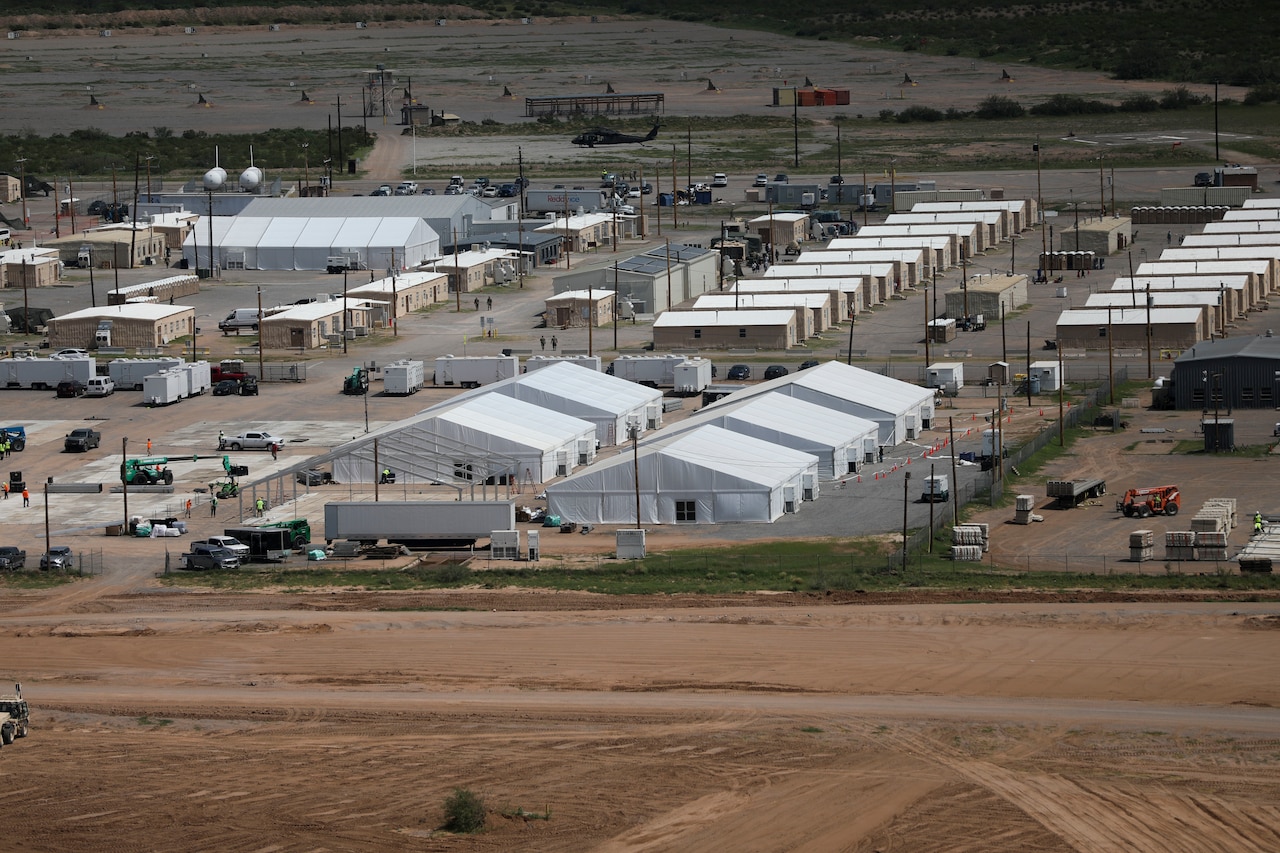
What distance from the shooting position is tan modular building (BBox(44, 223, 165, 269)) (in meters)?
115

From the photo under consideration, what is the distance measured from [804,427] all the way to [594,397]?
9246 millimetres

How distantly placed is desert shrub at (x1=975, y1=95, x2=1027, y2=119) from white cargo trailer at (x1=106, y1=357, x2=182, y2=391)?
4073 inches

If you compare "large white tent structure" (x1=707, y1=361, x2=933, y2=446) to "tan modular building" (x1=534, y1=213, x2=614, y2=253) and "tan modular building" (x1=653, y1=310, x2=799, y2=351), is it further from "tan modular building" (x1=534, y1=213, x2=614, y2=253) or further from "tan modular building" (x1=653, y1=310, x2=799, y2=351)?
"tan modular building" (x1=534, y1=213, x2=614, y2=253)

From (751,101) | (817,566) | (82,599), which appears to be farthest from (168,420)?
(751,101)

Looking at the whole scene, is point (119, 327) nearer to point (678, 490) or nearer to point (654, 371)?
point (654, 371)

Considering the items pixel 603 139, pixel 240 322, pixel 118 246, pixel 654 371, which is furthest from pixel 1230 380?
pixel 603 139

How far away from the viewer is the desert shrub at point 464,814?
3500 centimetres

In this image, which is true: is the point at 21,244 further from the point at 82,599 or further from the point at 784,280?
the point at 82,599

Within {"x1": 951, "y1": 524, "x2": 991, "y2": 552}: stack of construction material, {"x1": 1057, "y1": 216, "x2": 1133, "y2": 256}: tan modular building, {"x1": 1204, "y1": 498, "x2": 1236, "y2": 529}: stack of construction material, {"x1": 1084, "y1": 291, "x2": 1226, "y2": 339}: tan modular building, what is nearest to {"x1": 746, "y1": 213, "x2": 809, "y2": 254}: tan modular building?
{"x1": 1057, "y1": 216, "x2": 1133, "y2": 256}: tan modular building

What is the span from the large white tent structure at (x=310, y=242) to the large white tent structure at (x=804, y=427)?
47.5m

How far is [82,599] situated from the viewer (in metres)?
51.2

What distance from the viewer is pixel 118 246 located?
115438 millimetres

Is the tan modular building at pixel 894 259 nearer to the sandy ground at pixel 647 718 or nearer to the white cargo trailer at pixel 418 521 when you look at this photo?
the sandy ground at pixel 647 718

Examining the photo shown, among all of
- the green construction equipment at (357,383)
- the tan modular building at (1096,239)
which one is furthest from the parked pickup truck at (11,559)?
the tan modular building at (1096,239)
